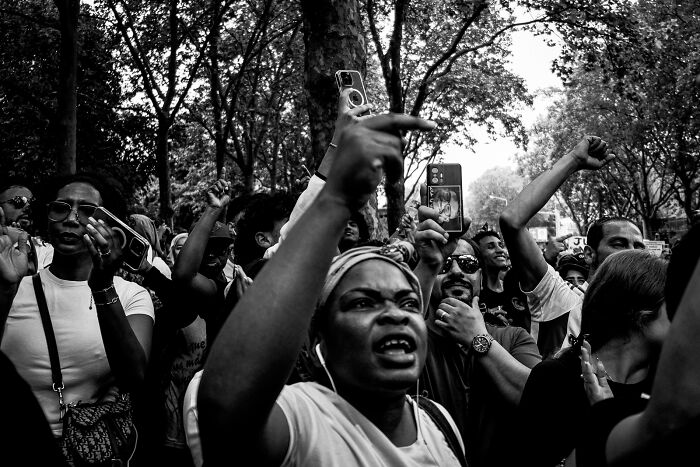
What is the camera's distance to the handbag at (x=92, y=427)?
283 centimetres

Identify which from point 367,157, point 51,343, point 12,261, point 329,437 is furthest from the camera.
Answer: point 51,343

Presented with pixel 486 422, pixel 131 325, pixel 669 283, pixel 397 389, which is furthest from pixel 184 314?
pixel 669 283

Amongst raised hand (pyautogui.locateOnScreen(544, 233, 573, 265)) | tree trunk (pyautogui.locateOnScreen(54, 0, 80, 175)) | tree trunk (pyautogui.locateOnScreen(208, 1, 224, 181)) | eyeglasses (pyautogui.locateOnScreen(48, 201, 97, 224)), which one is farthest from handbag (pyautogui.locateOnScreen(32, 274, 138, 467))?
tree trunk (pyautogui.locateOnScreen(208, 1, 224, 181))

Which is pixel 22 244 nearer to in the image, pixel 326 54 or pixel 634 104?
pixel 326 54

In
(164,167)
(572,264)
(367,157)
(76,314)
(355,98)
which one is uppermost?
(164,167)

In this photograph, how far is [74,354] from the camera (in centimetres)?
302

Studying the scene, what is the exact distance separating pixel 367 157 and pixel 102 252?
166 centimetres

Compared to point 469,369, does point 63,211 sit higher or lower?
higher

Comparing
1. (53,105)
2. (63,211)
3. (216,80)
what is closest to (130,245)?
(63,211)

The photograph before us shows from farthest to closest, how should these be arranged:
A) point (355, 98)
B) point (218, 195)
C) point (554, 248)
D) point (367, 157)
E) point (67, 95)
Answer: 1. point (67, 95)
2. point (554, 248)
3. point (218, 195)
4. point (355, 98)
5. point (367, 157)

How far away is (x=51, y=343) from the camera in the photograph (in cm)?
300

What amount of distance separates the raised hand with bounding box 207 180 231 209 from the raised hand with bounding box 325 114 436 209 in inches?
112

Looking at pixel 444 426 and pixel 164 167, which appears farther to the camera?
pixel 164 167

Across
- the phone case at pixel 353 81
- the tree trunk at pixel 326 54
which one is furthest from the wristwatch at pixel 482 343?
the tree trunk at pixel 326 54
